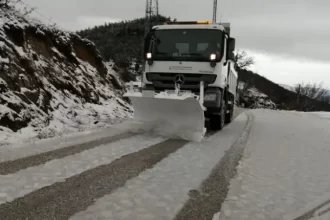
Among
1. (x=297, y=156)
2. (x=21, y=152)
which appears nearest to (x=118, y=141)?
(x=21, y=152)

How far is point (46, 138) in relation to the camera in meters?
8.16

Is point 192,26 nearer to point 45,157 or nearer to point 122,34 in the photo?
point 45,157

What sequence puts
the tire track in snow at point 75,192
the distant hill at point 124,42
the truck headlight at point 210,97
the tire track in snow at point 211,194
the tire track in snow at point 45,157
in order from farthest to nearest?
the distant hill at point 124,42
the truck headlight at point 210,97
the tire track in snow at point 45,157
the tire track in snow at point 211,194
the tire track in snow at point 75,192

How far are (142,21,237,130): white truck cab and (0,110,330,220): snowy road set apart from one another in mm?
2170

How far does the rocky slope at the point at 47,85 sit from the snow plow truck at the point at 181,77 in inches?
83.1

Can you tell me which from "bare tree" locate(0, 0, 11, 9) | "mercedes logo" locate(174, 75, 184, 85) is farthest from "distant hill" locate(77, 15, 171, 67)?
"mercedes logo" locate(174, 75, 184, 85)

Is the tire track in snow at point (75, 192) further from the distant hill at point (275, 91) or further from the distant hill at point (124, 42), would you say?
the distant hill at point (275, 91)

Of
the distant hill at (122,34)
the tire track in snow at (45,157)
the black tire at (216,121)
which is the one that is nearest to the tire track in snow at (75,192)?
the tire track in snow at (45,157)

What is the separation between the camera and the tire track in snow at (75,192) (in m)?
3.89

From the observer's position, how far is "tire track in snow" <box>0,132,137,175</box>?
5.53 meters

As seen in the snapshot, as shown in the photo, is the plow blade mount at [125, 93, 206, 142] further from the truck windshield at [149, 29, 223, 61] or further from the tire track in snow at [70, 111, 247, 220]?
the tire track in snow at [70, 111, 247, 220]

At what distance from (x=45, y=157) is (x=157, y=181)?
7.19ft

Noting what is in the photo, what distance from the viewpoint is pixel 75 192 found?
4570 millimetres

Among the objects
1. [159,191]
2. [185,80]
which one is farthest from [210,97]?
[159,191]
